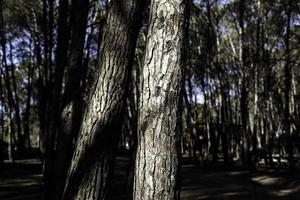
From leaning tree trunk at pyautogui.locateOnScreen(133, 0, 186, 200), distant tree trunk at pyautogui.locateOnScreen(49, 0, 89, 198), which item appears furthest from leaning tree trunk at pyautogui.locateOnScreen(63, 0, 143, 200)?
distant tree trunk at pyautogui.locateOnScreen(49, 0, 89, 198)

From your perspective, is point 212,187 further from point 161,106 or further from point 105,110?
point 161,106

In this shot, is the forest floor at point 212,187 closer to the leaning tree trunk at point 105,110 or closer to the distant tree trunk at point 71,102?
the distant tree trunk at point 71,102

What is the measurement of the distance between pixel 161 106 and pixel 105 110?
1622mm

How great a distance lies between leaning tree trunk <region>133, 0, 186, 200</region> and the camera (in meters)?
3.16

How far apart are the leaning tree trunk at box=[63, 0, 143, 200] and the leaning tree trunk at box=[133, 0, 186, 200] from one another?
1.47 metres

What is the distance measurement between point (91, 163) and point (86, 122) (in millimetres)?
405

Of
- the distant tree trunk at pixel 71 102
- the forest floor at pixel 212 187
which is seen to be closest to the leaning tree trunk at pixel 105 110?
the distant tree trunk at pixel 71 102

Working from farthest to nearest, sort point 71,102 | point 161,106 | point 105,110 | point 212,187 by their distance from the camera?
point 212,187 < point 71,102 < point 105,110 < point 161,106

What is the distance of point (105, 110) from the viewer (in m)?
4.78

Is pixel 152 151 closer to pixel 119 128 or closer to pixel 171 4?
pixel 171 4

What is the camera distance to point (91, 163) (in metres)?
4.75

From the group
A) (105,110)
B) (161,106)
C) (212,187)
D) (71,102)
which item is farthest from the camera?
(212,187)

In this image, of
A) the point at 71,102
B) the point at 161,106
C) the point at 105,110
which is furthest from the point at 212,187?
A: the point at 161,106

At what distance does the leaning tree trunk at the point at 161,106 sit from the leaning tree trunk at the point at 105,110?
147 centimetres
